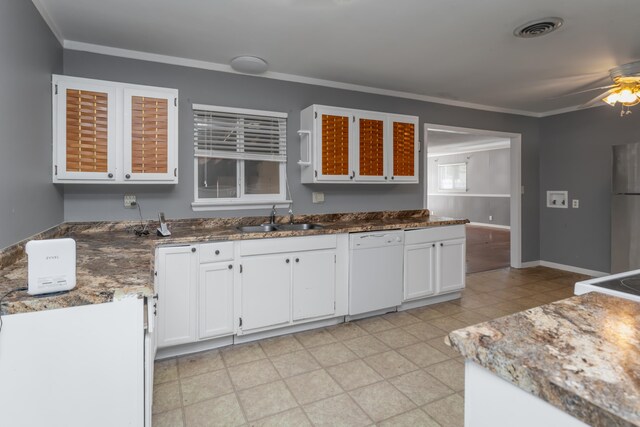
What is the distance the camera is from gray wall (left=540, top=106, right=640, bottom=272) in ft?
15.3

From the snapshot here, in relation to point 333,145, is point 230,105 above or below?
above

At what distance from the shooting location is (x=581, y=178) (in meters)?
4.96

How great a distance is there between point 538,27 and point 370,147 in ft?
5.53

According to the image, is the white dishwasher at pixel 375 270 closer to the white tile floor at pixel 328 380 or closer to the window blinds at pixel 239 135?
the white tile floor at pixel 328 380

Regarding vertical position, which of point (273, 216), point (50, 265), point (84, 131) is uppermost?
point (84, 131)

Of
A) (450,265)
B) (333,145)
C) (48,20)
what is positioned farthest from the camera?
(450,265)

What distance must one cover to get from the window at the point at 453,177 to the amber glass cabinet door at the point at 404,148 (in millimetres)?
8106

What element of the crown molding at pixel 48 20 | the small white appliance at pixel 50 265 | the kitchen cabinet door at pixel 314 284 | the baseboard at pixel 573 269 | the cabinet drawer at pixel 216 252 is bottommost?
the baseboard at pixel 573 269

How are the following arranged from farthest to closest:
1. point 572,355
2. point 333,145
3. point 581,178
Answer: point 581,178, point 333,145, point 572,355

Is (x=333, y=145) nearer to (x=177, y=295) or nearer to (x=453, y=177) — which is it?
(x=177, y=295)

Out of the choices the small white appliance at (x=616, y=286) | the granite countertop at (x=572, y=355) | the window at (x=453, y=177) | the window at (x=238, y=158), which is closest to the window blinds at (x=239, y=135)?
the window at (x=238, y=158)

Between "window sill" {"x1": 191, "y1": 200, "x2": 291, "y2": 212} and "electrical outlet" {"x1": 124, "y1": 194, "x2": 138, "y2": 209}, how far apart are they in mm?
473

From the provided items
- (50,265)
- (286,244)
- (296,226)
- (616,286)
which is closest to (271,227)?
(296,226)

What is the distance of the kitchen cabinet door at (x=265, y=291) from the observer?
2.77m
